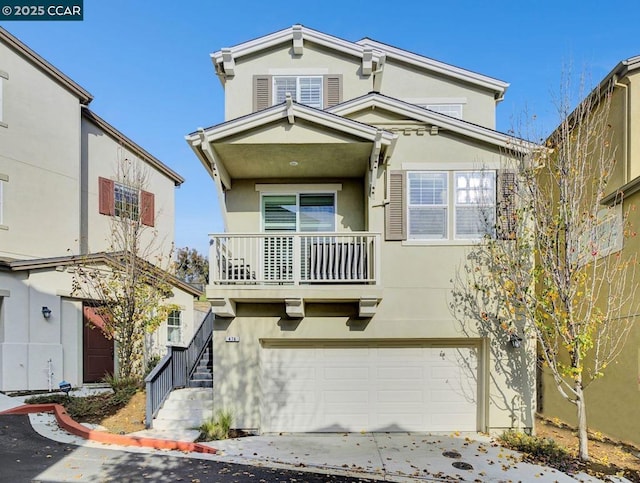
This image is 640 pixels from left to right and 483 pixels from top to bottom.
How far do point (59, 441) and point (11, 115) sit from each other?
32.1ft

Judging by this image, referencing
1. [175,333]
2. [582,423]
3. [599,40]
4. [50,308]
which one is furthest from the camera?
[175,333]

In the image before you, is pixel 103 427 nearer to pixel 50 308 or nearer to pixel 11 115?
pixel 50 308

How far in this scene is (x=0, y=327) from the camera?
11.5m

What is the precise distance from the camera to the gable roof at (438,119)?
903cm

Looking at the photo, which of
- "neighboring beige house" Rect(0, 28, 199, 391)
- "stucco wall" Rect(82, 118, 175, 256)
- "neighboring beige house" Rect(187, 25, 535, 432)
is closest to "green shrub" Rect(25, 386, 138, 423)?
"neighboring beige house" Rect(0, 28, 199, 391)

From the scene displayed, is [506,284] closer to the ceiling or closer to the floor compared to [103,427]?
closer to the ceiling

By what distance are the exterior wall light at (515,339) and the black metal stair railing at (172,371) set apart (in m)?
7.31

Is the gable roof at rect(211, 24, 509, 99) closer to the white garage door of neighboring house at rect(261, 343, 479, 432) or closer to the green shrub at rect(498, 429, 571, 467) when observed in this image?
the white garage door of neighboring house at rect(261, 343, 479, 432)

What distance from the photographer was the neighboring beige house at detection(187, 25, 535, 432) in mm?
8703

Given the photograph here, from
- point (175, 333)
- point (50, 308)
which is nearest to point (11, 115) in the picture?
point (50, 308)

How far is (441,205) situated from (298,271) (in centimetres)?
333

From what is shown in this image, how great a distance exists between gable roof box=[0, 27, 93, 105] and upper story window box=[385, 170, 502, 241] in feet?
37.5

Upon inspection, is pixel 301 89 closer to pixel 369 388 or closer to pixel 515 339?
pixel 369 388

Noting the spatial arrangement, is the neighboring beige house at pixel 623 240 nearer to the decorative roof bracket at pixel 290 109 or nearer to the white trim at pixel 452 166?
the white trim at pixel 452 166
